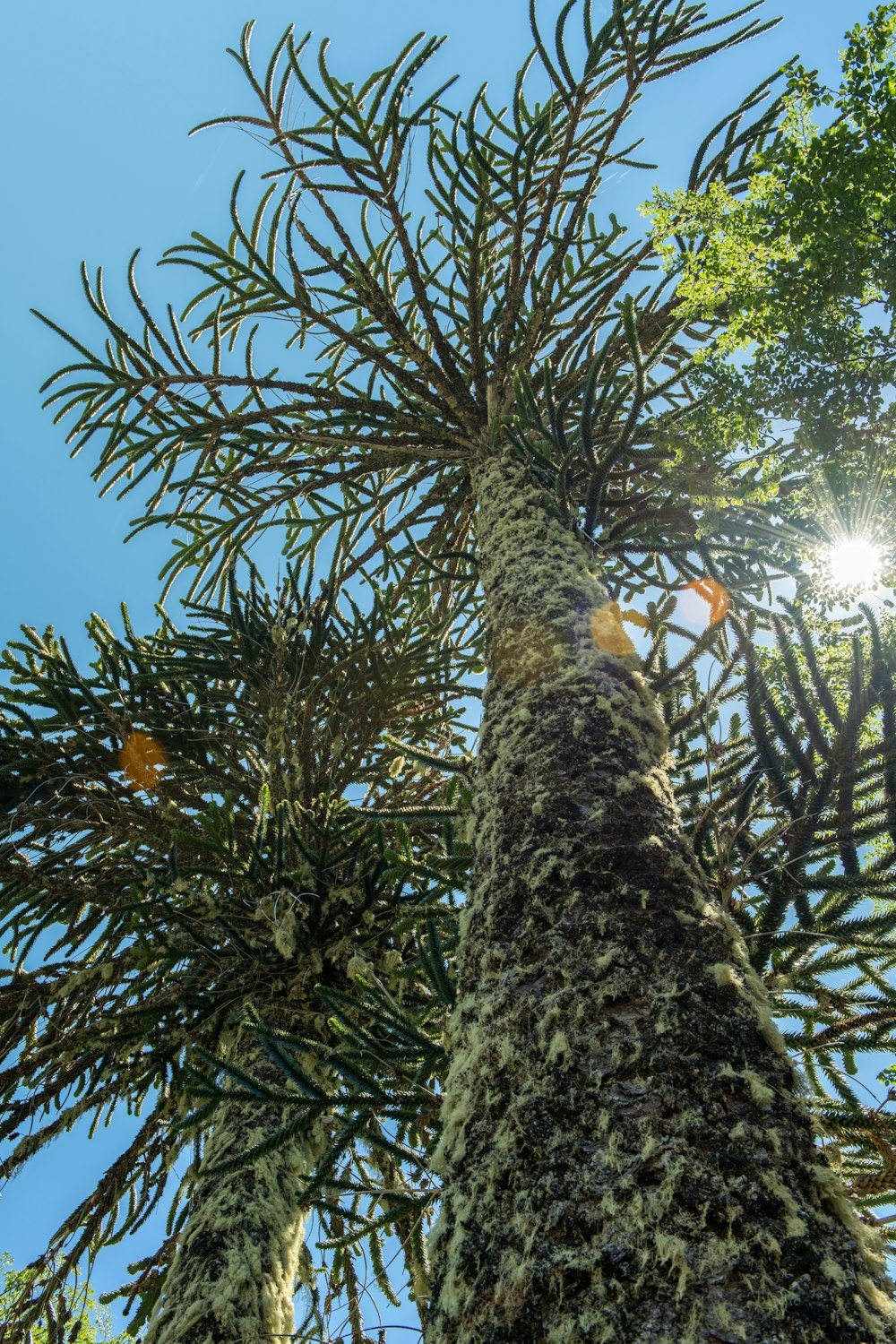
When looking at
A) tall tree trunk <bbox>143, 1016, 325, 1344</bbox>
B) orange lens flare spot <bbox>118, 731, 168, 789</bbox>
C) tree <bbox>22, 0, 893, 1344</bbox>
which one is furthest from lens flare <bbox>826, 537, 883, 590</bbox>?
orange lens flare spot <bbox>118, 731, 168, 789</bbox>

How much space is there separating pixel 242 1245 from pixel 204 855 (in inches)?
81.4

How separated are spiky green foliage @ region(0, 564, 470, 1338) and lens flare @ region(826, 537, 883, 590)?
1800 millimetres

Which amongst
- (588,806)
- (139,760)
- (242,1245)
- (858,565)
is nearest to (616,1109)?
(588,806)

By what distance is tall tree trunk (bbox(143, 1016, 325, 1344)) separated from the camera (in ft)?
9.40

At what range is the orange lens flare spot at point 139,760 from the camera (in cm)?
504

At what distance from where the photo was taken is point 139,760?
16.7 feet

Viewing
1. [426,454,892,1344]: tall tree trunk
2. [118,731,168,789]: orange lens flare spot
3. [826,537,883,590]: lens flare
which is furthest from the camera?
[118,731,168,789]: orange lens flare spot

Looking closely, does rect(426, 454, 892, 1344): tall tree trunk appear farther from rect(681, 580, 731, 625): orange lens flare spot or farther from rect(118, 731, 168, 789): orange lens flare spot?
rect(118, 731, 168, 789): orange lens flare spot

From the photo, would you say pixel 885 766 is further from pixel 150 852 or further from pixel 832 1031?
pixel 150 852

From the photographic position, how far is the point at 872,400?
3271 millimetres

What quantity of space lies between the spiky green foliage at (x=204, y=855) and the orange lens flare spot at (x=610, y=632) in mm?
791

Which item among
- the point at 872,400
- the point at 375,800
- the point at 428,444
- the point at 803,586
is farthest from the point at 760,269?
the point at 375,800

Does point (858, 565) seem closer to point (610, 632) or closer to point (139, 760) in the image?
point (610, 632)

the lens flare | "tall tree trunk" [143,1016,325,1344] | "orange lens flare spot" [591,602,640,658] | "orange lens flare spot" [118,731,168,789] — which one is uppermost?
the lens flare
